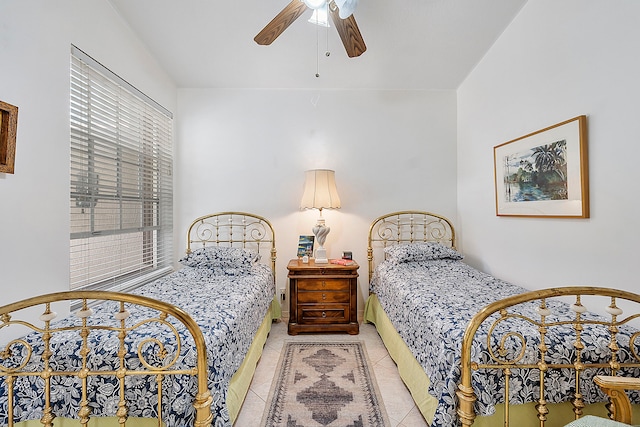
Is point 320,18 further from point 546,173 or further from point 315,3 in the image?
point 546,173

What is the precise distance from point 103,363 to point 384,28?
9.11 ft

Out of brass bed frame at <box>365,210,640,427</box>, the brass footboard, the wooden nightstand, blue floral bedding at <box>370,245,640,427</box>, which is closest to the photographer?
brass bed frame at <box>365,210,640,427</box>

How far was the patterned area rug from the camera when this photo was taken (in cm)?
179

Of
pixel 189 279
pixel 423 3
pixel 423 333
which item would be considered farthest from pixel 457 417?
pixel 423 3

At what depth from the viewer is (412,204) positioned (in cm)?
350

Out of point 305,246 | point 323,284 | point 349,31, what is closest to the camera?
point 349,31

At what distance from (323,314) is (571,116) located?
2.48 meters

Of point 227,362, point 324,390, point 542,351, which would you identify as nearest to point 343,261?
point 324,390

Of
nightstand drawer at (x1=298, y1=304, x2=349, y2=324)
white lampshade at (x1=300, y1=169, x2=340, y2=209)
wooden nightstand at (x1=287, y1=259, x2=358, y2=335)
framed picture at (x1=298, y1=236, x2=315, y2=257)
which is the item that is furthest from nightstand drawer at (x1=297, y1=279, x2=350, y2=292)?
white lampshade at (x1=300, y1=169, x2=340, y2=209)

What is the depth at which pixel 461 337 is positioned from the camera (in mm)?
1414

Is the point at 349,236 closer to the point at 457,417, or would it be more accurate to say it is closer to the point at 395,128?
the point at 395,128

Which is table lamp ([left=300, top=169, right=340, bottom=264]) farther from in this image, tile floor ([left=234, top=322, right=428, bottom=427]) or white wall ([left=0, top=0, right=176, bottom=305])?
white wall ([left=0, top=0, right=176, bottom=305])

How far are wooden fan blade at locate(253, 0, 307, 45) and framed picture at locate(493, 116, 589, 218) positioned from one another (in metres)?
1.77

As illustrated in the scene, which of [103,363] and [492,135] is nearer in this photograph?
[103,363]
